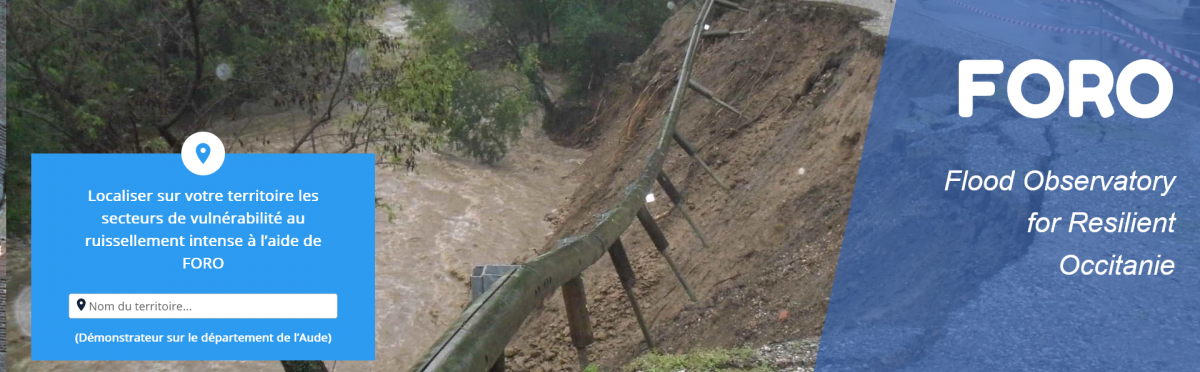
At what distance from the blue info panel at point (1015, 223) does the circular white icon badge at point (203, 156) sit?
11.5ft

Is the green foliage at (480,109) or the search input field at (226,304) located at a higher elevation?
the green foliage at (480,109)

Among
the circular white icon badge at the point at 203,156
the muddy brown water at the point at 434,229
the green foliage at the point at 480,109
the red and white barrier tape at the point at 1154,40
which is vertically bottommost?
the red and white barrier tape at the point at 1154,40

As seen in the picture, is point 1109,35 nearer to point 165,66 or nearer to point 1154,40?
point 1154,40

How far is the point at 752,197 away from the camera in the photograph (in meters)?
9.25

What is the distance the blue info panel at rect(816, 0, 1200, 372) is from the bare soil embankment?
12.3 inches

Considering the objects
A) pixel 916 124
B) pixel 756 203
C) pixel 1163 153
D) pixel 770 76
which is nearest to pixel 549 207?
pixel 770 76

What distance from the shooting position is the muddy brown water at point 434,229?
35.5 feet

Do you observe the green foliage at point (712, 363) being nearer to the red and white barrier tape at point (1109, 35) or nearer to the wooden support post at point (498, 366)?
the wooden support post at point (498, 366)

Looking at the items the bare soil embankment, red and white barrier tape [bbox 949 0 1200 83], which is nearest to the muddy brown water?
the bare soil embankment

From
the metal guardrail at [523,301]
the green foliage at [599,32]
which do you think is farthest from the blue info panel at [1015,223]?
the green foliage at [599,32]

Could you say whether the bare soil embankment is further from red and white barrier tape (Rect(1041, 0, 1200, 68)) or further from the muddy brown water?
red and white barrier tape (Rect(1041, 0, 1200, 68))

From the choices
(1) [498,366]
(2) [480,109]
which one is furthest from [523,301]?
(2) [480,109]

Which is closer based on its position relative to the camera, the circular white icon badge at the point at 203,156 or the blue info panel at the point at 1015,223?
the blue info panel at the point at 1015,223

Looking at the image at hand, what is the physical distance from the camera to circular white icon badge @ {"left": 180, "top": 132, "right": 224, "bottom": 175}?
487 cm
